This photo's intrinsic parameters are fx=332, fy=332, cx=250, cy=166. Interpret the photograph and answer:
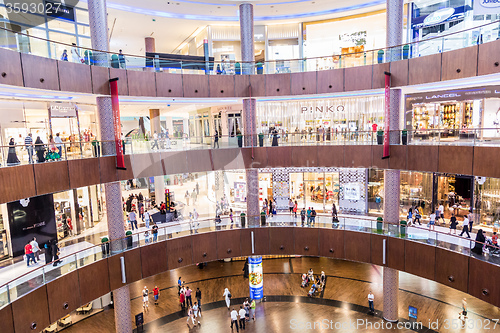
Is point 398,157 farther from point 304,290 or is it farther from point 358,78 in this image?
point 304,290

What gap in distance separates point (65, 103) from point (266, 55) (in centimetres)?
1423

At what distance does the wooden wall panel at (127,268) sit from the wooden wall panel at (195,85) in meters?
8.42

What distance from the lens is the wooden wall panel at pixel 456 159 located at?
1321cm

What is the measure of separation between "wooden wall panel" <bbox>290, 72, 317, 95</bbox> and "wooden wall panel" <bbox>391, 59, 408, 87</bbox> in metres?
4.01

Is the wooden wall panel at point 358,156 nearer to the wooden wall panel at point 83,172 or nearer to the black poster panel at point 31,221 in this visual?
the wooden wall panel at point 83,172

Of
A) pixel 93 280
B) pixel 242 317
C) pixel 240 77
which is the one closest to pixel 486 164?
pixel 240 77

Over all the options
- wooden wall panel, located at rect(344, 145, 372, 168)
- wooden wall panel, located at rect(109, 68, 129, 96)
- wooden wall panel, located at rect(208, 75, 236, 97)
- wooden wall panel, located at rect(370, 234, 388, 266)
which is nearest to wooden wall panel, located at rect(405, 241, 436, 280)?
wooden wall panel, located at rect(370, 234, 388, 266)

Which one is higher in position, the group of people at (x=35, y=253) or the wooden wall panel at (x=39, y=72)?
the wooden wall panel at (x=39, y=72)

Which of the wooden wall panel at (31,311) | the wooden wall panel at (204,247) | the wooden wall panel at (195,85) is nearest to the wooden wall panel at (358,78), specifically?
the wooden wall panel at (195,85)

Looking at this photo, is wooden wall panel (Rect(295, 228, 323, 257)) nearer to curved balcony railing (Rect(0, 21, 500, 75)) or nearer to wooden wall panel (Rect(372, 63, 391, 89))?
wooden wall panel (Rect(372, 63, 391, 89))

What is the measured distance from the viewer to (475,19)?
18.7 metres

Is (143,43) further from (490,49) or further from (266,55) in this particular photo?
(490,49)

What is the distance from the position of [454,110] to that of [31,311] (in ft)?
73.8

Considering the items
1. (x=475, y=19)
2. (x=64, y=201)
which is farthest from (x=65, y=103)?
(x=475, y=19)
